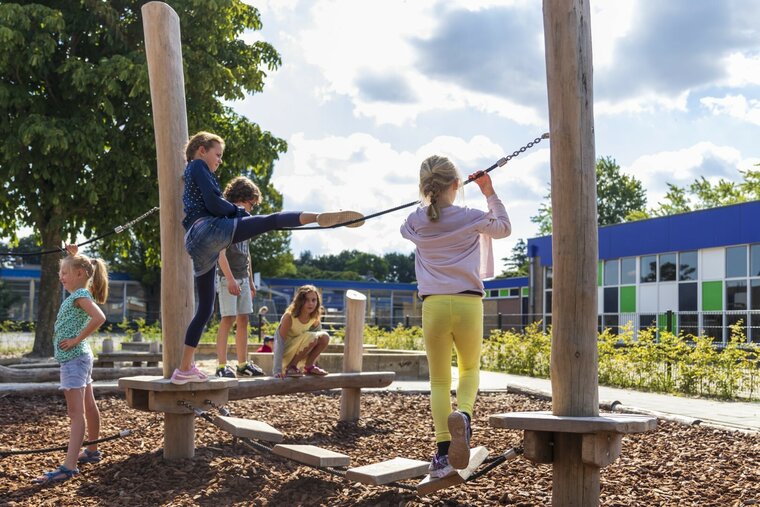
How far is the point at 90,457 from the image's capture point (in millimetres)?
5559

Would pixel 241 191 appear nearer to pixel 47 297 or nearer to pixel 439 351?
pixel 439 351

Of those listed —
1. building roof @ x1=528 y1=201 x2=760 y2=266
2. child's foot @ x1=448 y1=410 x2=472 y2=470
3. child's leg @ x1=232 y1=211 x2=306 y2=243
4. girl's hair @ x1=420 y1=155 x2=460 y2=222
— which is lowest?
child's foot @ x1=448 y1=410 x2=472 y2=470

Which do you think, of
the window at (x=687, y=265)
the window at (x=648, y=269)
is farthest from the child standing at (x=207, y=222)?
the window at (x=648, y=269)

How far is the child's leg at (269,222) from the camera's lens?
15.8 ft

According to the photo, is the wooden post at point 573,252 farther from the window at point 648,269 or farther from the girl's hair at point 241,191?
the window at point 648,269

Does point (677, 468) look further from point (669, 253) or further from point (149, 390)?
point (669, 253)

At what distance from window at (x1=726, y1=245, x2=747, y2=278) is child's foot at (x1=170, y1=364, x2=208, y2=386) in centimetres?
2092

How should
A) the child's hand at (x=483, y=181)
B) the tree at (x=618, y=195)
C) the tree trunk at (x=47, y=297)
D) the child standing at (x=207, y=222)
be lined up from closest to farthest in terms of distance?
the child's hand at (x=483, y=181)
the child standing at (x=207, y=222)
the tree trunk at (x=47, y=297)
the tree at (x=618, y=195)

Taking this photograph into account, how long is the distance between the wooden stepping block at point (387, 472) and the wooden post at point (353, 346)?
2.66m

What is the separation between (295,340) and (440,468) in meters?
2.84

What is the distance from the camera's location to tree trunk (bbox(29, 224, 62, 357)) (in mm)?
14461

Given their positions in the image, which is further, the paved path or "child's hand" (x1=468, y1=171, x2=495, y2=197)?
the paved path

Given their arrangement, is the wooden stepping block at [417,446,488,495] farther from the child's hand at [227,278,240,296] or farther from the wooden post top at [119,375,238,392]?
the child's hand at [227,278,240,296]

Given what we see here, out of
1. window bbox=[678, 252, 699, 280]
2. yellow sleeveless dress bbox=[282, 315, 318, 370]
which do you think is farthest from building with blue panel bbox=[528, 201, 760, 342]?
yellow sleeveless dress bbox=[282, 315, 318, 370]
